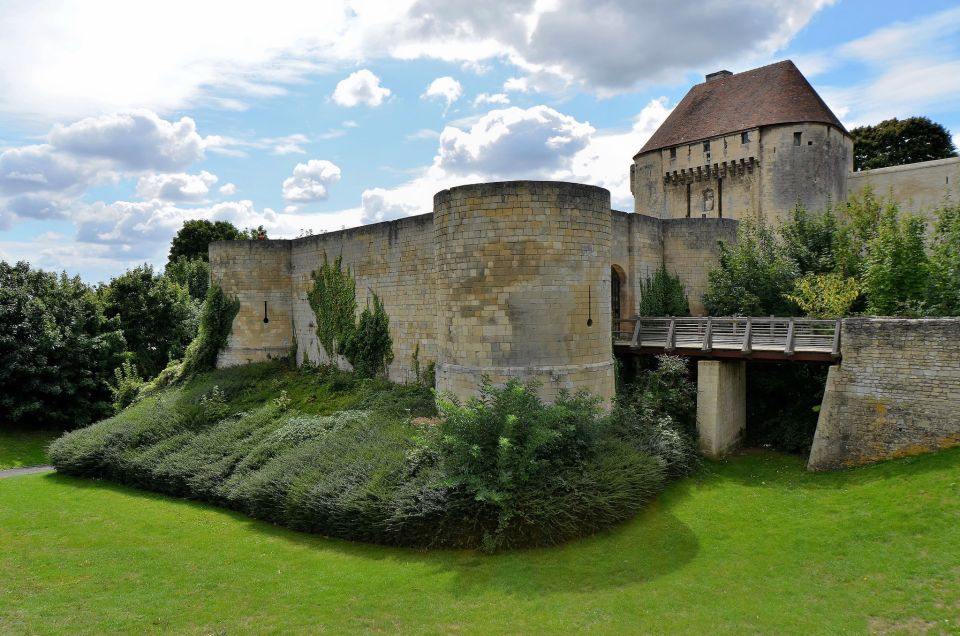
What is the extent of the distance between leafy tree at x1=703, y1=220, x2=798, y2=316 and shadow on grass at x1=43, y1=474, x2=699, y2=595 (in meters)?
7.96

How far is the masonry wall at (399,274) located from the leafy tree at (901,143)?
2719cm

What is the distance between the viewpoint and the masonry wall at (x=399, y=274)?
16.2 metres

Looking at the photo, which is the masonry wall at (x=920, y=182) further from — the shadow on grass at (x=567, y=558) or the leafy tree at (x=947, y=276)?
the shadow on grass at (x=567, y=558)

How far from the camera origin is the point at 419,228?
16406 millimetres

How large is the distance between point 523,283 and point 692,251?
29.3 ft

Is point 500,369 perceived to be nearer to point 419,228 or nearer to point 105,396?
point 419,228

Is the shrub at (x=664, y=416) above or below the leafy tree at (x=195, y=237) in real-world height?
below

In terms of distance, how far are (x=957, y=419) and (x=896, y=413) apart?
36.6 inches

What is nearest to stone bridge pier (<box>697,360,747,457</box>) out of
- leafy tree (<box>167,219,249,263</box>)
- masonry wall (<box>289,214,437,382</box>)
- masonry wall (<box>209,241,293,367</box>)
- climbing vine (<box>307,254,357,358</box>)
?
masonry wall (<box>289,214,437,382</box>)

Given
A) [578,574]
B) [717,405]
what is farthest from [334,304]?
[578,574]

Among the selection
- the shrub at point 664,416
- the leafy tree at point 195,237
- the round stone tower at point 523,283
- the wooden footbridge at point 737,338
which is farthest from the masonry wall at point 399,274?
the leafy tree at point 195,237

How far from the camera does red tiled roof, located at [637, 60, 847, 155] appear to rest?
24.5m

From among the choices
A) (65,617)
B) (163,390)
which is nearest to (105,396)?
(163,390)

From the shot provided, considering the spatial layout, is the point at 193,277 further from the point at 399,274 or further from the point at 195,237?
the point at 399,274
